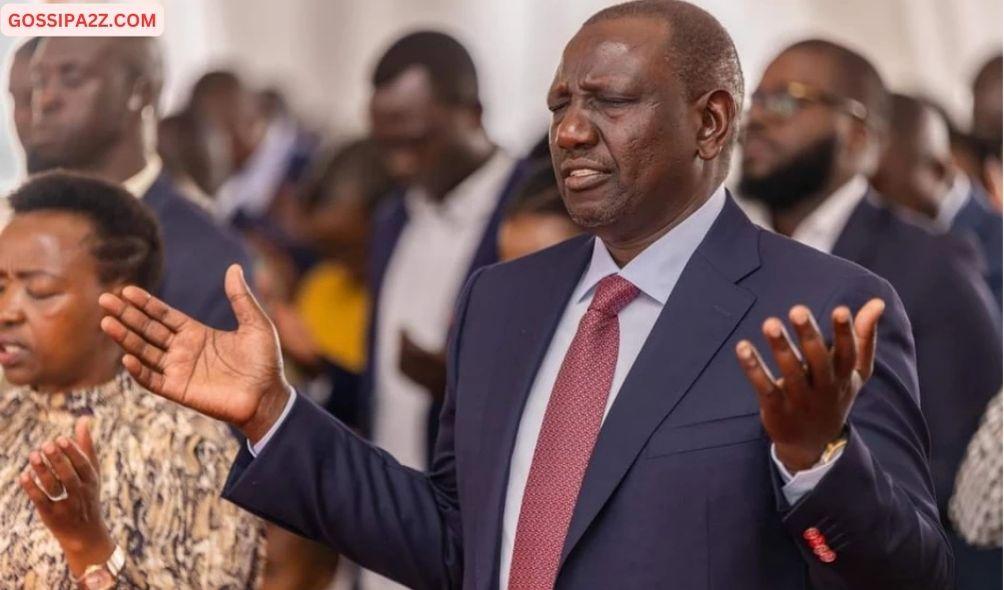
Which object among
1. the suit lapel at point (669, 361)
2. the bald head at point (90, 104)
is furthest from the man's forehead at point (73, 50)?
the suit lapel at point (669, 361)

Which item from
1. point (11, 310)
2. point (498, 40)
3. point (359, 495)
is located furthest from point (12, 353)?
point (498, 40)

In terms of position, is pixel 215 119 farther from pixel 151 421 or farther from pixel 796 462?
pixel 796 462

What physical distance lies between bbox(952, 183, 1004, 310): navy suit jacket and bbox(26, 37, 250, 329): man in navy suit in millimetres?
1518

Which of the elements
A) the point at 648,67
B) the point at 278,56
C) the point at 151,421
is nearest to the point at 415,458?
the point at 151,421

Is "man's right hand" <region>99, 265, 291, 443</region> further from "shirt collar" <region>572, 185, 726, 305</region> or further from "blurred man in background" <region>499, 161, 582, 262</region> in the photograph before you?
"blurred man in background" <region>499, 161, 582, 262</region>

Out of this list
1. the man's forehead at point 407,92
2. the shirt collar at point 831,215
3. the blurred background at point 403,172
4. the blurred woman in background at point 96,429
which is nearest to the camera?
the blurred woman in background at point 96,429

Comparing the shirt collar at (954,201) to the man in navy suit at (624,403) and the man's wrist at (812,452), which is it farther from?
the man's wrist at (812,452)

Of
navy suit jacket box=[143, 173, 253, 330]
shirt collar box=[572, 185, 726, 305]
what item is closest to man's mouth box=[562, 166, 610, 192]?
shirt collar box=[572, 185, 726, 305]

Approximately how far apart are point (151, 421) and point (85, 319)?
0.19m

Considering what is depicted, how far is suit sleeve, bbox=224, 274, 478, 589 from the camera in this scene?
227cm

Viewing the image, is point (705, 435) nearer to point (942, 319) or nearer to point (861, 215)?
point (942, 319)

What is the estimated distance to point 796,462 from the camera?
194 cm

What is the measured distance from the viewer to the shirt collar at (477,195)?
418cm

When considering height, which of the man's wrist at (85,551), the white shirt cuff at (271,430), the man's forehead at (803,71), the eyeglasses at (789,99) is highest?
the white shirt cuff at (271,430)
